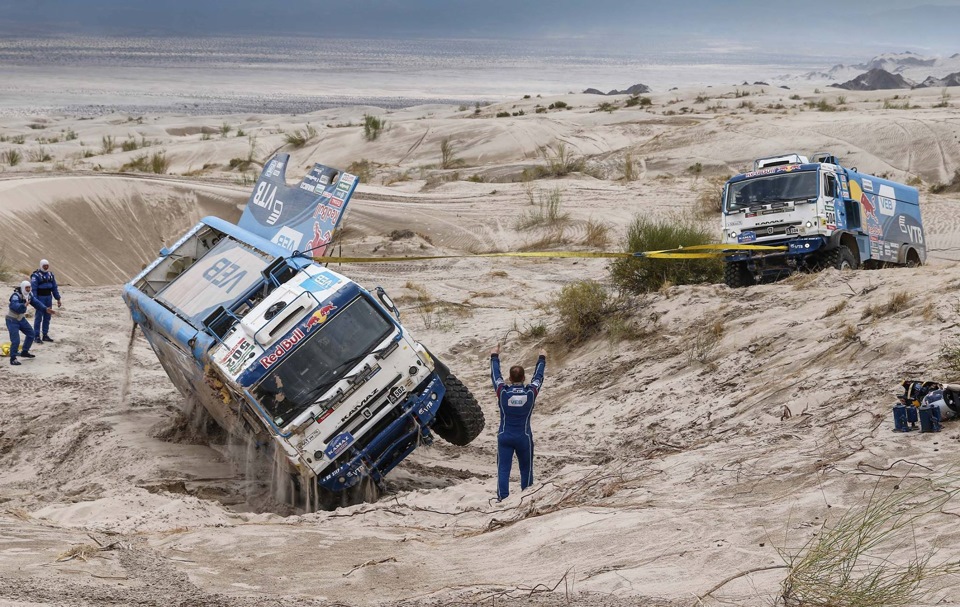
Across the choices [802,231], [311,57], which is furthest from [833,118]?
[311,57]

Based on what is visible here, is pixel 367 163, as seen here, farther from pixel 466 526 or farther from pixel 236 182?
pixel 466 526

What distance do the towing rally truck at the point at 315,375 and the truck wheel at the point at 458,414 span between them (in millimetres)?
13

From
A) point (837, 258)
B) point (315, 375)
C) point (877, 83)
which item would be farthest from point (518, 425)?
point (877, 83)

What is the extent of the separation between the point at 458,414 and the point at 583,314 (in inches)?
167

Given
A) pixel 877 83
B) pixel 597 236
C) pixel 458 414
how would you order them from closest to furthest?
pixel 458 414
pixel 597 236
pixel 877 83

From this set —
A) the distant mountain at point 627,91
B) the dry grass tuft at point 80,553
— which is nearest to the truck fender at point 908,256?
the dry grass tuft at point 80,553

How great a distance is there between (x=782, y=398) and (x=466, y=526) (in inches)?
139

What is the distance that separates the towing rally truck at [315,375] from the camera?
959 centimetres

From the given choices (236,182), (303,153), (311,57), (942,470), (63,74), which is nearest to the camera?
(942,470)

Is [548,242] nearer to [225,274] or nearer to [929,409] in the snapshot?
[225,274]

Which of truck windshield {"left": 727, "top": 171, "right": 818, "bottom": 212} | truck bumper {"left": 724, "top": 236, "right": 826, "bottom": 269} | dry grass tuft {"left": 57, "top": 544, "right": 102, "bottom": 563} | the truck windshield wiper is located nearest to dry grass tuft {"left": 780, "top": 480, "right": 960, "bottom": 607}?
dry grass tuft {"left": 57, "top": 544, "right": 102, "bottom": 563}

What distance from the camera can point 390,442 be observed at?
32.6 ft

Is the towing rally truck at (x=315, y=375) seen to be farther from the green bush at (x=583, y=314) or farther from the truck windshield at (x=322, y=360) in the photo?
the green bush at (x=583, y=314)

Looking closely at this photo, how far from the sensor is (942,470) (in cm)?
689
